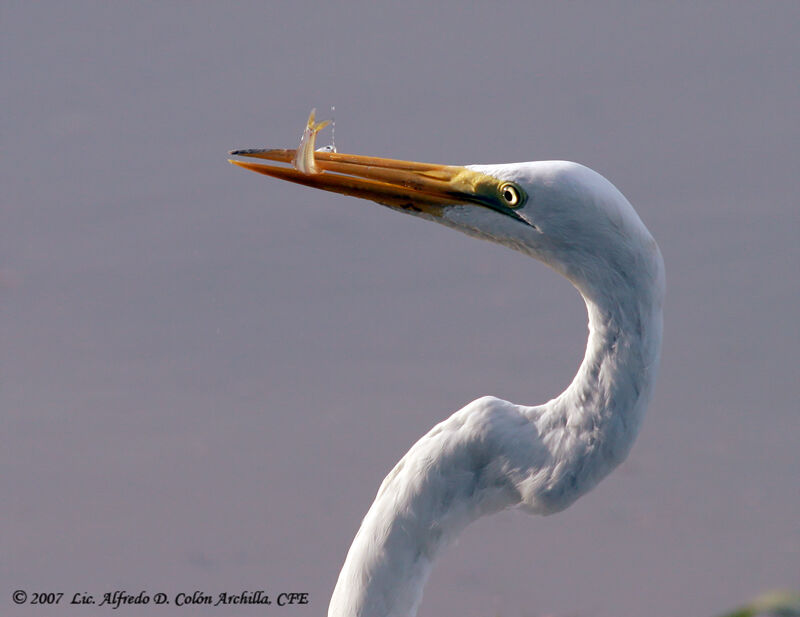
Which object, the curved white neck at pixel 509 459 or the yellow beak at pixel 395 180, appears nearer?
the curved white neck at pixel 509 459

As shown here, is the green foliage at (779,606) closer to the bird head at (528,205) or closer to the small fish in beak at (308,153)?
the bird head at (528,205)

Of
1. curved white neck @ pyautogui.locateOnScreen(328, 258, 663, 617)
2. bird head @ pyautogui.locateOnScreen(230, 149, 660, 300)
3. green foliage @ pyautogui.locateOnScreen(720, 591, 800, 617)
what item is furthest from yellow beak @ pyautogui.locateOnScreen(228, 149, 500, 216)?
green foliage @ pyautogui.locateOnScreen(720, 591, 800, 617)

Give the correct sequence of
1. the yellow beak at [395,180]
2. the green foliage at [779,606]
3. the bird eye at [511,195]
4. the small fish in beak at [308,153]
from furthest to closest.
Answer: the small fish in beak at [308,153]
the yellow beak at [395,180]
the bird eye at [511,195]
the green foliage at [779,606]

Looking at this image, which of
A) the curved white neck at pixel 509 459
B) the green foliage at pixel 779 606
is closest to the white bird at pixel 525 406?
the curved white neck at pixel 509 459

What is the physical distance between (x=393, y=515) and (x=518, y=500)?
35cm

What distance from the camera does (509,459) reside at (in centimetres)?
274

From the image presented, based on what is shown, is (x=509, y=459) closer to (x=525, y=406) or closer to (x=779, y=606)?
(x=525, y=406)

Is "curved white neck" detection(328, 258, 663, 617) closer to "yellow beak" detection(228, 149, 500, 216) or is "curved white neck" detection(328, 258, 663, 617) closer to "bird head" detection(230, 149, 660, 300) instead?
"bird head" detection(230, 149, 660, 300)

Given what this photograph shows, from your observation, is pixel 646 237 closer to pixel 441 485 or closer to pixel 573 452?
pixel 573 452

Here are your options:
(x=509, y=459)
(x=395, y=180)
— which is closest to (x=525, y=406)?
(x=509, y=459)

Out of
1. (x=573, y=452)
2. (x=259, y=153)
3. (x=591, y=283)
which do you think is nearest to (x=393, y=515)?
(x=573, y=452)

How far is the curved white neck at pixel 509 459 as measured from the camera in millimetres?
2596

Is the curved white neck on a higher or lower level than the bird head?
lower

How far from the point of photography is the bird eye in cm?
269
